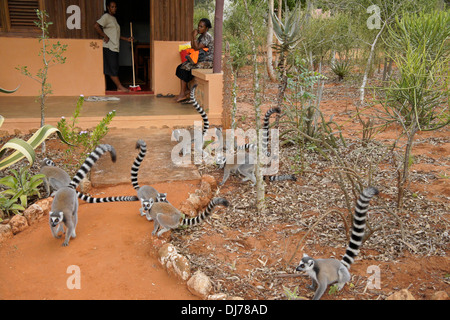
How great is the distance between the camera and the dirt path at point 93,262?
9.68ft

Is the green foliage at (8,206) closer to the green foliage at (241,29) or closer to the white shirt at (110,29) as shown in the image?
the white shirt at (110,29)

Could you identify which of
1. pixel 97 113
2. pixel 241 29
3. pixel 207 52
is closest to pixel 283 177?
pixel 97 113

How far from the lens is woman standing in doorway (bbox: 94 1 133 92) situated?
852 centimetres

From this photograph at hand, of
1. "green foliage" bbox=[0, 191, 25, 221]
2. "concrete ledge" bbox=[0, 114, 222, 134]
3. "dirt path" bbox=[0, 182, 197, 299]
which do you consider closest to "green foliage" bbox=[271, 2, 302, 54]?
"concrete ledge" bbox=[0, 114, 222, 134]

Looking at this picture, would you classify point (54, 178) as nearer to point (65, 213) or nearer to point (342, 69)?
point (65, 213)

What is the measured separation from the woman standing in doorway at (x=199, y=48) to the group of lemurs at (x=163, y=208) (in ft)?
10.9

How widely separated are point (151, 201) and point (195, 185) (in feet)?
4.09

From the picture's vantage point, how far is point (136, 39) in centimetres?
1143

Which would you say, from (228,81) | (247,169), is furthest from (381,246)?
(228,81)

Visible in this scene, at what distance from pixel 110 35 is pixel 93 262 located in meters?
6.69

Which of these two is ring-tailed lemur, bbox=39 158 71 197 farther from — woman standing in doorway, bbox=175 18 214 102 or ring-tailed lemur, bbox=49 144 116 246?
woman standing in doorway, bbox=175 18 214 102

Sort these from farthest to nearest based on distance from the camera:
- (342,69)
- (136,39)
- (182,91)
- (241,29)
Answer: (342,69), (136,39), (241,29), (182,91)

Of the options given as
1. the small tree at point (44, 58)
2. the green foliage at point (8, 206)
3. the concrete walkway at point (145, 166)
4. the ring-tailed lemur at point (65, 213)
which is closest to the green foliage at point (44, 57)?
the small tree at point (44, 58)
